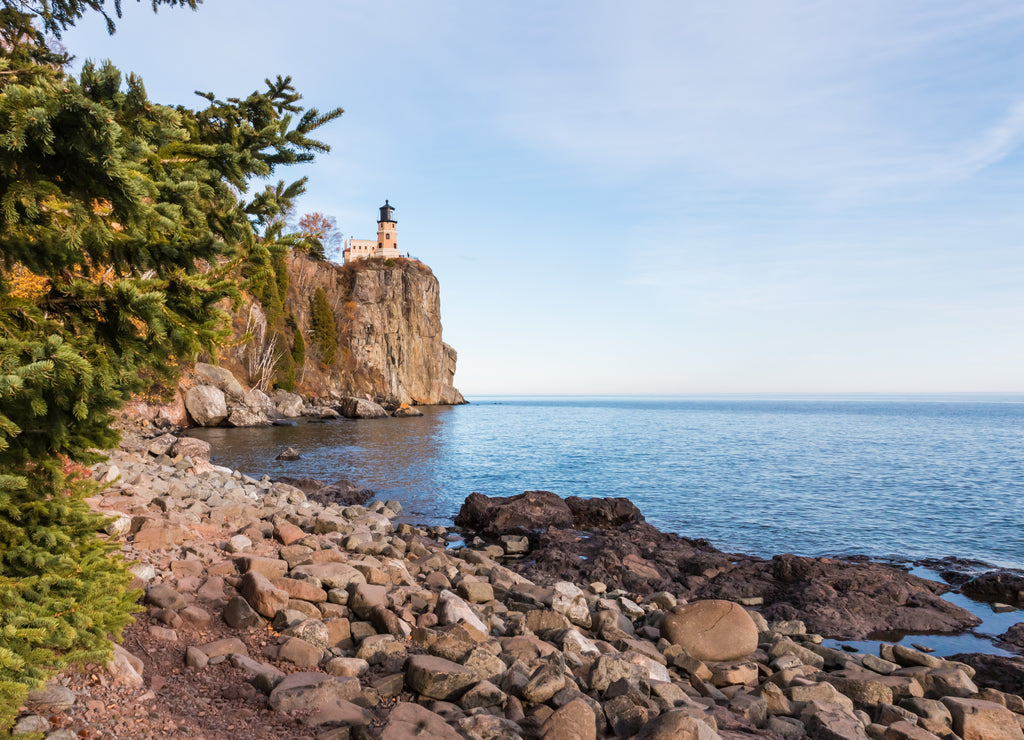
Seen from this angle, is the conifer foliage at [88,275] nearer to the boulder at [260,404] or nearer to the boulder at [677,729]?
the boulder at [677,729]

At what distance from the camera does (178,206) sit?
11.5ft

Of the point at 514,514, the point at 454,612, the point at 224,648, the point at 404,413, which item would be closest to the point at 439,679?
the point at 454,612

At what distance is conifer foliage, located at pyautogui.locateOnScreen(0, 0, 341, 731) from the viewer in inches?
120

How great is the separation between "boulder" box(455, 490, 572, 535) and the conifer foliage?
13.2m

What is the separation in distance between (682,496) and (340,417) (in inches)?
1766

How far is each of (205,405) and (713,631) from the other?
4282cm

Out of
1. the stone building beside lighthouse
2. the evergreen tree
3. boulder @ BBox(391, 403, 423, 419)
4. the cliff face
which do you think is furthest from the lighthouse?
boulder @ BBox(391, 403, 423, 419)

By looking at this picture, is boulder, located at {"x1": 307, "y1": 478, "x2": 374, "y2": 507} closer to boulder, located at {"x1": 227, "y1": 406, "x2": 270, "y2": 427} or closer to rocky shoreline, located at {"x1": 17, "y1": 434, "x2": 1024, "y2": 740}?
rocky shoreline, located at {"x1": 17, "y1": 434, "x2": 1024, "y2": 740}

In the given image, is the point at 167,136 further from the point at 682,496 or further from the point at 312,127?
the point at 682,496

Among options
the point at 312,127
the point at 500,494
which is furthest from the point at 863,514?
the point at 312,127

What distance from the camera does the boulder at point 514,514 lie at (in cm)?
1709

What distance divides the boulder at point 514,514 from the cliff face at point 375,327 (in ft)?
171

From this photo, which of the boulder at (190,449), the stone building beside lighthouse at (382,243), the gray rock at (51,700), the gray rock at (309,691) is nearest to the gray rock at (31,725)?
the gray rock at (51,700)

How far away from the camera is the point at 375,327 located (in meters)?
77.3
